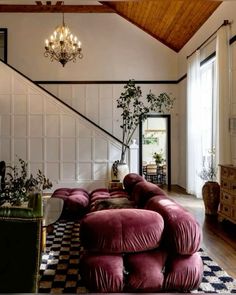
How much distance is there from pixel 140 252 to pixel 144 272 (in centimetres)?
15

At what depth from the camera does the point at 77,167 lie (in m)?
8.32

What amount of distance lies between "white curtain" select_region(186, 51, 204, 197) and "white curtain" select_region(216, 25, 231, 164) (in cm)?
170

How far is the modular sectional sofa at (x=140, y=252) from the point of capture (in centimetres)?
248

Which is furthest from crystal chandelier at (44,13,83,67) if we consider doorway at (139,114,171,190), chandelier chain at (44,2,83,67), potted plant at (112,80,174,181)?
doorway at (139,114,171,190)

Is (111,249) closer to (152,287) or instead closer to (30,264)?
(152,287)

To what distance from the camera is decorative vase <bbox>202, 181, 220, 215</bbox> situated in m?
5.88

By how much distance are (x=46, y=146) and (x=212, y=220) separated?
14.7 feet

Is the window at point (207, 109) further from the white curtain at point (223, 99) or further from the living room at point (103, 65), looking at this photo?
the living room at point (103, 65)

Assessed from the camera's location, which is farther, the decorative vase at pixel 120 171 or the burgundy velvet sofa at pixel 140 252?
the decorative vase at pixel 120 171

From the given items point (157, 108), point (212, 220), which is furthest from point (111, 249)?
point (157, 108)

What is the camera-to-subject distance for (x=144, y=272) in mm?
2529

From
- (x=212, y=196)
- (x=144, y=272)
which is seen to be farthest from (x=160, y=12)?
(x=144, y=272)

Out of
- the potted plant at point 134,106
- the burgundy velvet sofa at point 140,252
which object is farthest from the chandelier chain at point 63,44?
the burgundy velvet sofa at point 140,252

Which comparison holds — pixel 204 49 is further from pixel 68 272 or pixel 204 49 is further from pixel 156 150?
pixel 156 150
